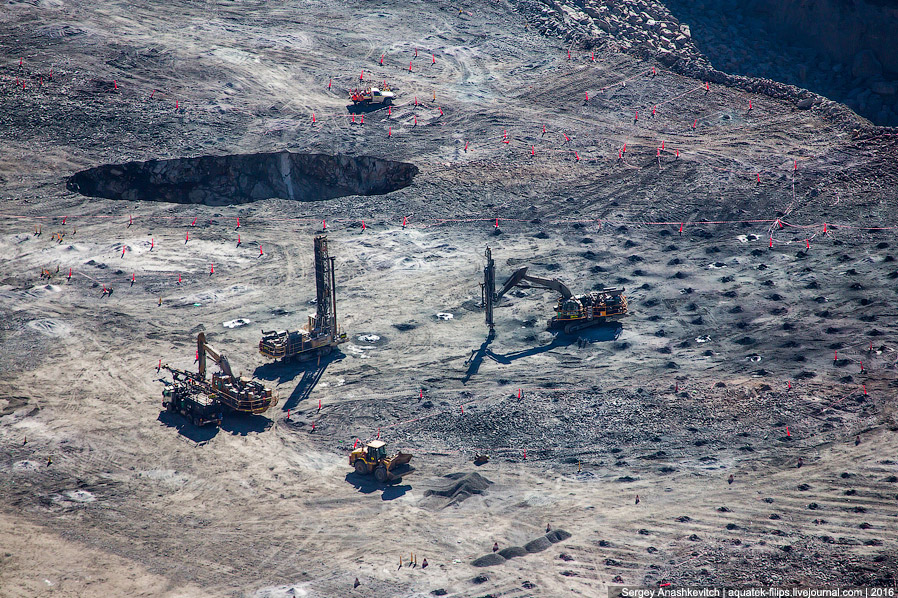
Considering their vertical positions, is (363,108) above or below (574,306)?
above

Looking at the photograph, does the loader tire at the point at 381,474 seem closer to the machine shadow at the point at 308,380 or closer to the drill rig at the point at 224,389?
the drill rig at the point at 224,389

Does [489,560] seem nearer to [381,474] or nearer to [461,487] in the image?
[461,487]

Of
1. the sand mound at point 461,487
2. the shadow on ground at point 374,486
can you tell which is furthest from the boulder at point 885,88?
the shadow on ground at point 374,486

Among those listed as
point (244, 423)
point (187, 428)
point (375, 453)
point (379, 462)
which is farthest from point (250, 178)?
point (379, 462)

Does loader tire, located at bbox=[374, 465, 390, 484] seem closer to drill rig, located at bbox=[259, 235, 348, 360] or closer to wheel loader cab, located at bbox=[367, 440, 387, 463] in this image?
wheel loader cab, located at bbox=[367, 440, 387, 463]

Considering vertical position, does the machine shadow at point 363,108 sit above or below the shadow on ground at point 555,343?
above

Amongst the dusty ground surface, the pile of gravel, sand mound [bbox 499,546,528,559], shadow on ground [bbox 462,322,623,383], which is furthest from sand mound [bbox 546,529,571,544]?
shadow on ground [bbox 462,322,623,383]
